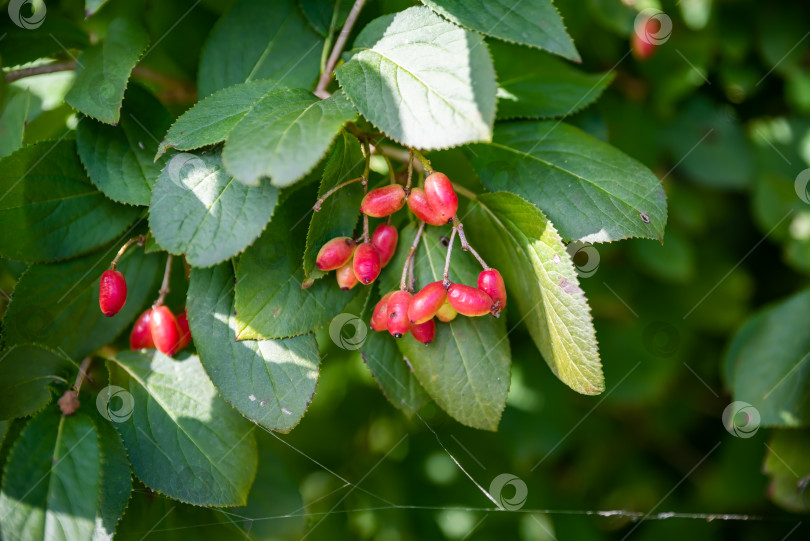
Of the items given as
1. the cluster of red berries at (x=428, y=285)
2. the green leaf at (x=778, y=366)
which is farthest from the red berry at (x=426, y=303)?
the green leaf at (x=778, y=366)

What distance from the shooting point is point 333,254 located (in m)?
1.10

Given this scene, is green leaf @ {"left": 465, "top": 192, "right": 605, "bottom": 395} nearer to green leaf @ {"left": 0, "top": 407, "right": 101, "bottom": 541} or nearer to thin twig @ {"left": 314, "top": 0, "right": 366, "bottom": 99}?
thin twig @ {"left": 314, "top": 0, "right": 366, "bottom": 99}

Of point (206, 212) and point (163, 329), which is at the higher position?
point (206, 212)

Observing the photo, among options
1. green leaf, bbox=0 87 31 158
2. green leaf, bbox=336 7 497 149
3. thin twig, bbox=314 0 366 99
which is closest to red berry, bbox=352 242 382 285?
green leaf, bbox=336 7 497 149

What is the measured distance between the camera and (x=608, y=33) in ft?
7.04

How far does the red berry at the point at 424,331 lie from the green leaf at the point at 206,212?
37cm

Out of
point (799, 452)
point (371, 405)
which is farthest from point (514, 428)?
point (799, 452)

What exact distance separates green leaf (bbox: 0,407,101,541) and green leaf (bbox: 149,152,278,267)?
528 millimetres

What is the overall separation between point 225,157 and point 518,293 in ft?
2.09

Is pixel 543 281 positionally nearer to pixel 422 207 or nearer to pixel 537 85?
pixel 422 207

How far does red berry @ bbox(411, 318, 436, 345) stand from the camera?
1165 mm

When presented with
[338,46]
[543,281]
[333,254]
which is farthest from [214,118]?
[543,281]

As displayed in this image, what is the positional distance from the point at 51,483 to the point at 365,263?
762 mm

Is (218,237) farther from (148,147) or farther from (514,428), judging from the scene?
(514,428)
